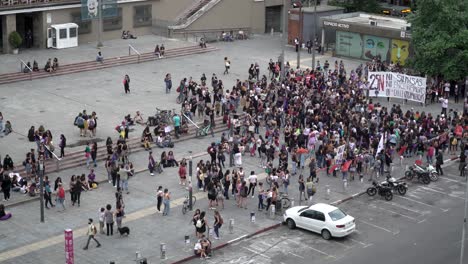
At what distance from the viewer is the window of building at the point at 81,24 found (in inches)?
2662

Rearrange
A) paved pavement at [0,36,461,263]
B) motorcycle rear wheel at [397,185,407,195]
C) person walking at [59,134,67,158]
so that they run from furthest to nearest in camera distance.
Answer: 1. person walking at [59,134,67,158]
2. motorcycle rear wheel at [397,185,407,195]
3. paved pavement at [0,36,461,263]

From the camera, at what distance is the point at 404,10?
8369 cm

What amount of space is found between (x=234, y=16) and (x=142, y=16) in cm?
868

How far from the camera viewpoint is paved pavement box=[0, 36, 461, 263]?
111 ft

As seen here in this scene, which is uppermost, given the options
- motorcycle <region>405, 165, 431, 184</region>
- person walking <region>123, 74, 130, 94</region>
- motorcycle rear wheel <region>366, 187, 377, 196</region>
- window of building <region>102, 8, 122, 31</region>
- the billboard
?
the billboard

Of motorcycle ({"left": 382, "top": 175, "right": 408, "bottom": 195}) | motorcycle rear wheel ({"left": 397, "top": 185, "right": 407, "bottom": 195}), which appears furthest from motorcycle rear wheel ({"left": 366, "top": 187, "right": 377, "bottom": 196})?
motorcycle rear wheel ({"left": 397, "top": 185, "right": 407, "bottom": 195})

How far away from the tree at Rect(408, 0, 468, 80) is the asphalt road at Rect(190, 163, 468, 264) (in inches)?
727

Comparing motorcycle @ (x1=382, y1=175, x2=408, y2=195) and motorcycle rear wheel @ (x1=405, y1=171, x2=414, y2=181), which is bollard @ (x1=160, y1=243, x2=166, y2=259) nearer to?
motorcycle @ (x1=382, y1=175, x2=408, y2=195)

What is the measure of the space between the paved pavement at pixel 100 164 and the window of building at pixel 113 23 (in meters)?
5.35

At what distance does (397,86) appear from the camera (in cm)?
5500

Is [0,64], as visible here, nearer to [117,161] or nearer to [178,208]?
[117,161]

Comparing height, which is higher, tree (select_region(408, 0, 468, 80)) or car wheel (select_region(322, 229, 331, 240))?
tree (select_region(408, 0, 468, 80))

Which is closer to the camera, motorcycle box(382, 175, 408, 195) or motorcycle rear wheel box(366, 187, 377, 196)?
motorcycle rear wheel box(366, 187, 377, 196)


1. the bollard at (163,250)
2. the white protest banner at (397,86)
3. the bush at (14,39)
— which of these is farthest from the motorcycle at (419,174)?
the bush at (14,39)
